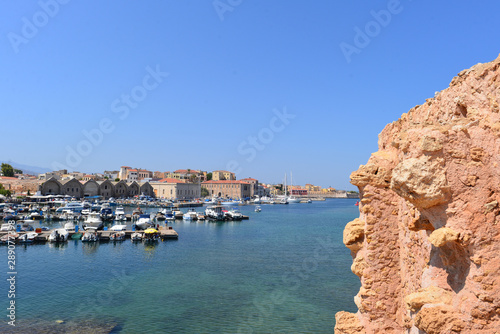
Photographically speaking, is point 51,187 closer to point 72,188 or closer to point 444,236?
point 72,188

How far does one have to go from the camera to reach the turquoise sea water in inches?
623

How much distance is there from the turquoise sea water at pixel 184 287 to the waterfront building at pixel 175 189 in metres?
84.0

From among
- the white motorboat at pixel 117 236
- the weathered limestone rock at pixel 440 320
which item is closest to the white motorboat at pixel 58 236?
the white motorboat at pixel 117 236

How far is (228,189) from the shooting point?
144625 millimetres

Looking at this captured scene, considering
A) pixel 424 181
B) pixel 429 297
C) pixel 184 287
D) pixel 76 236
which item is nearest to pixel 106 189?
pixel 76 236

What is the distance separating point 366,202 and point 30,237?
37.6 metres

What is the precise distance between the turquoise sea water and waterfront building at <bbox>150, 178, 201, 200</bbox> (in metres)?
84.0

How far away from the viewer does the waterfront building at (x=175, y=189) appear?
11944cm

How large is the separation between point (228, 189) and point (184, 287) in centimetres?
12356

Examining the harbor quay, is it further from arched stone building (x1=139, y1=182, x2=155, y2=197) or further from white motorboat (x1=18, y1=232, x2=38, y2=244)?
arched stone building (x1=139, y1=182, x2=155, y2=197)

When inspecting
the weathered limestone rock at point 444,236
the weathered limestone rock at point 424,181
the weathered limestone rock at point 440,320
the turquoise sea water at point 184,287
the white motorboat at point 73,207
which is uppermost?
the weathered limestone rock at point 424,181

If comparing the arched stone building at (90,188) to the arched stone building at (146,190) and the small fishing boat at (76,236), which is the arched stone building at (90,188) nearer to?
the arched stone building at (146,190)

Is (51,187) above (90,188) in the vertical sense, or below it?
above

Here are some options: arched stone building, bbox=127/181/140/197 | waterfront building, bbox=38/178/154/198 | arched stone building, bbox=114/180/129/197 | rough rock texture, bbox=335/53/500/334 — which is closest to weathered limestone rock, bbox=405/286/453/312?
rough rock texture, bbox=335/53/500/334
